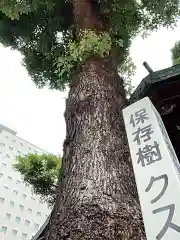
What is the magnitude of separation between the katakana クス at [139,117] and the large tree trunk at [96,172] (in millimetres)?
540

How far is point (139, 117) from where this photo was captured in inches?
97.3

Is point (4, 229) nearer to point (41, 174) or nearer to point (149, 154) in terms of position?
point (41, 174)

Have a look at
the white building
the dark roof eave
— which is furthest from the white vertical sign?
the white building

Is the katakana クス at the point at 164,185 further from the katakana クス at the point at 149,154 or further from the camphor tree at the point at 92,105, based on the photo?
the camphor tree at the point at 92,105

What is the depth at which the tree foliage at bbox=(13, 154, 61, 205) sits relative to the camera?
9.99m

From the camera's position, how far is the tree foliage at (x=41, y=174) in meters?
9.99

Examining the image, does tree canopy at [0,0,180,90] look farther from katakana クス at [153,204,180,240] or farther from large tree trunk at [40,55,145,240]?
katakana クス at [153,204,180,240]

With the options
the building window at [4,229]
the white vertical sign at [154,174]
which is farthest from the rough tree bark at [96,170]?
the building window at [4,229]

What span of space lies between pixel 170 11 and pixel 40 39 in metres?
2.76

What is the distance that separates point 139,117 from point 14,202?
27.8 metres

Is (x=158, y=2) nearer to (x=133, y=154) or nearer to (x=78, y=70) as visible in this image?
(x=78, y=70)

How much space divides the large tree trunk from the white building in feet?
76.2

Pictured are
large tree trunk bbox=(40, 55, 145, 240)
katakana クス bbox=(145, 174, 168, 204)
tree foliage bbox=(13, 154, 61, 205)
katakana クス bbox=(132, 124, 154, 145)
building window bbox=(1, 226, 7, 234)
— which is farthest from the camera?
building window bbox=(1, 226, 7, 234)

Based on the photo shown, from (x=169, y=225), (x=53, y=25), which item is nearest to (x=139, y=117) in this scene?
(x=169, y=225)
